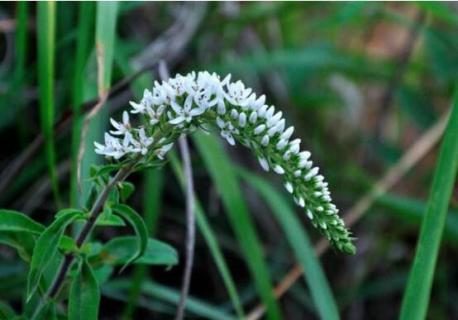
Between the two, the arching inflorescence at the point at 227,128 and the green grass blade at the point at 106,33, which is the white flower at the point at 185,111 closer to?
the arching inflorescence at the point at 227,128

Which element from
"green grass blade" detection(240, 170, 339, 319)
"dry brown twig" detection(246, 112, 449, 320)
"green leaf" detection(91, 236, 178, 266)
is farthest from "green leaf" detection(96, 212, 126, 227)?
"dry brown twig" detection(246, 112, 449, 320)

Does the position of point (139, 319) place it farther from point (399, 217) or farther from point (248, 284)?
point (399, 217)

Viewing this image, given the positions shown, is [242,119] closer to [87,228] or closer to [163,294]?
[87,228]

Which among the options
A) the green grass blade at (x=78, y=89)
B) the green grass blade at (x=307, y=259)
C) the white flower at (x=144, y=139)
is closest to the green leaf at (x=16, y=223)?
the white flower at (x=144, y=139)

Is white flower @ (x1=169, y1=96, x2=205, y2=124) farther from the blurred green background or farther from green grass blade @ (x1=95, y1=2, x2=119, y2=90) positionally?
the blurred green background

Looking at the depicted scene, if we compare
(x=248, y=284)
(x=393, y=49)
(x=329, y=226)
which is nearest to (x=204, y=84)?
(x=329, y=226)

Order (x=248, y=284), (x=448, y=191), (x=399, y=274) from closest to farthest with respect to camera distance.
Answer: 1. (x=448, y=191)
2. (x=248, y=284)
3. (x=399, y=274)

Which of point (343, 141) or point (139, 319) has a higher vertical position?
point (343, 141)
